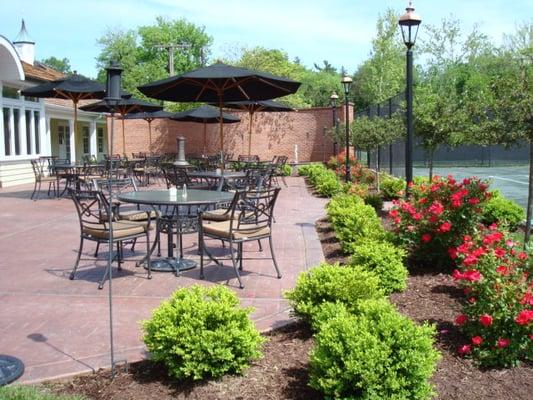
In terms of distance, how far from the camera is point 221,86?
31.5 ft

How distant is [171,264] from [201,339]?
306 cm

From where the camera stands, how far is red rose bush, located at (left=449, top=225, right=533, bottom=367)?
338cm

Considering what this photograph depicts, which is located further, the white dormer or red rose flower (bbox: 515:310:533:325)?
the white dormer

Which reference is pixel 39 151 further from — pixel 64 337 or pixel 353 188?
pixel 64 337

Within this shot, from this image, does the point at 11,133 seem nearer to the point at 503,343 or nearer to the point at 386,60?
the point at 503,343

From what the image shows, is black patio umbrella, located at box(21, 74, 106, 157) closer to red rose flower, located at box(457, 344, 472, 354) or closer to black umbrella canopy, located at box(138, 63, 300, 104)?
black umbrella canopy, located at box(138, 63, 300, 104)

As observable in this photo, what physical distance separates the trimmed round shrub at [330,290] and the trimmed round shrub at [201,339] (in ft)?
2.27

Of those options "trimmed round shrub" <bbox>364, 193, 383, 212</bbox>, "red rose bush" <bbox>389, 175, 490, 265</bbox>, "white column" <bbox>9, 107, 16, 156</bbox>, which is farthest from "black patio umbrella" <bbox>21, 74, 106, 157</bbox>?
"red rose bush" <bbox>389, 175, 490, 265</bbox>

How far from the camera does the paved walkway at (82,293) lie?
3.78 m

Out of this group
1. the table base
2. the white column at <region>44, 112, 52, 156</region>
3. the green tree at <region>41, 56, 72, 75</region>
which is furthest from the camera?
the green tree at <region>41, 56, 72, 75</region>

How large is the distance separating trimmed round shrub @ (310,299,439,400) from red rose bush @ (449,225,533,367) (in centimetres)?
62

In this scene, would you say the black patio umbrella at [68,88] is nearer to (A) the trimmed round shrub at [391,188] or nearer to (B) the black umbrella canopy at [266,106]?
(B) the black umbrella canopy at [266,106]

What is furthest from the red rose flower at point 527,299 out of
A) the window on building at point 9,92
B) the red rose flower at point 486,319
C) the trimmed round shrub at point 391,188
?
the window on building at point 9,92

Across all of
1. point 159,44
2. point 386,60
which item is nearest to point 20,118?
point 386,60
